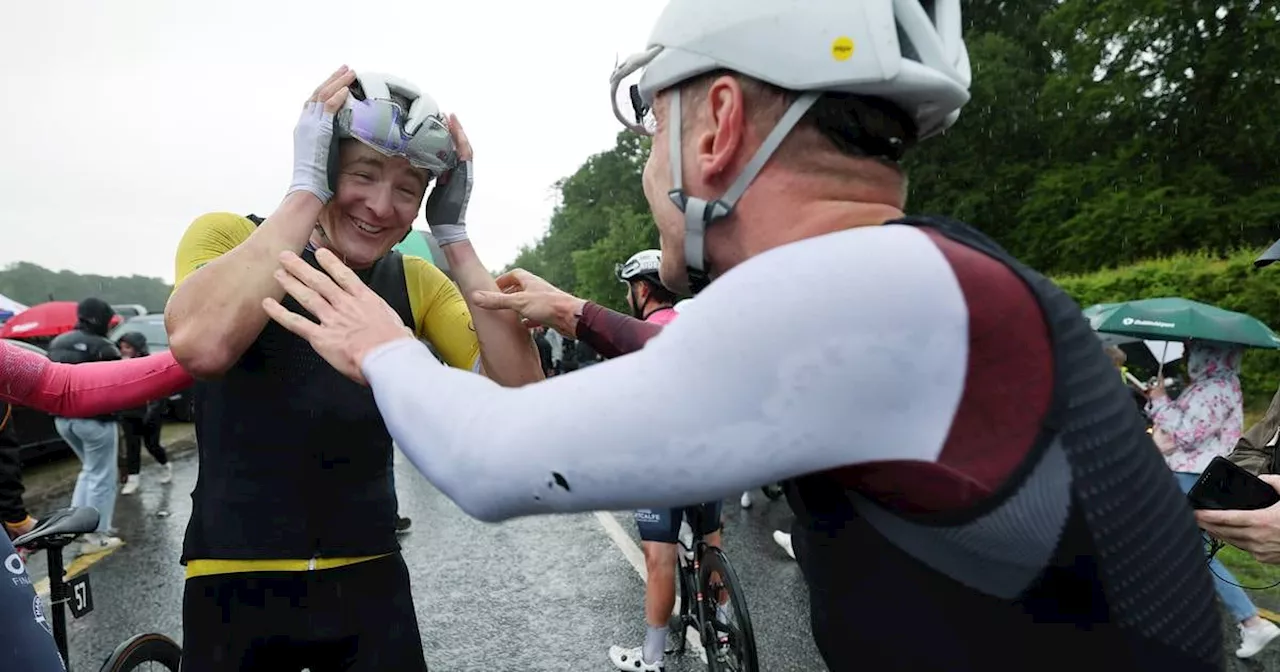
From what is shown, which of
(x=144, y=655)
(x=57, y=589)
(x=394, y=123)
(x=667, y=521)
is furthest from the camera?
(x=667, y=521)

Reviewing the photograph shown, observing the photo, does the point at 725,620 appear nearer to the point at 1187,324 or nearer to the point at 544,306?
the point at 544,306

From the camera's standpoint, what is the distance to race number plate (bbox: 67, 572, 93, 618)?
2834mm

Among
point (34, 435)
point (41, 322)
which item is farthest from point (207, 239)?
point (41, 322)

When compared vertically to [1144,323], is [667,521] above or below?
below

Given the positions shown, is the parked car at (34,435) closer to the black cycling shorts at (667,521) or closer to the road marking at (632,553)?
the road marking at (632,553)

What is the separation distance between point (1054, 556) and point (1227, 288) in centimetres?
1440

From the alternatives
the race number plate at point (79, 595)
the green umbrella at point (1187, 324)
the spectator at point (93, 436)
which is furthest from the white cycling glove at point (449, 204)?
the spectator at point (93, 436)

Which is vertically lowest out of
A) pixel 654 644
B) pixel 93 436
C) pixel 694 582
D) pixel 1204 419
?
pixel 654 644

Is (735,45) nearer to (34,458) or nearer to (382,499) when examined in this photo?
(382,499)

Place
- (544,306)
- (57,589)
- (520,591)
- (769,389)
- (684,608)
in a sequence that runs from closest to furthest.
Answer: (769,389), (544,306), (57,589), (684,608), (520,591)

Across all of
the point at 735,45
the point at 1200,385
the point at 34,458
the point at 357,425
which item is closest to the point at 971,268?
the point at 735,45

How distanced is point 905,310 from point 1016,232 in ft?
94.3

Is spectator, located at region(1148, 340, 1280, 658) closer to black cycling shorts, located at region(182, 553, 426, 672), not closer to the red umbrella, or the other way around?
black cycling shorts, located at region(182, 553, 426, 672)

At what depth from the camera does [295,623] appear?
72.4 inches
